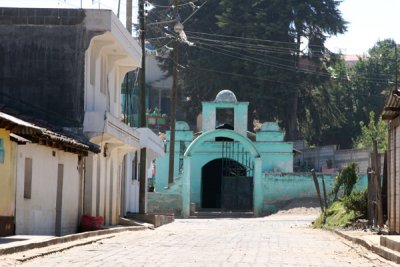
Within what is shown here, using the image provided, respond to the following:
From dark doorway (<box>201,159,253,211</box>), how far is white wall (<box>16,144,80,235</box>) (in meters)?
27.7

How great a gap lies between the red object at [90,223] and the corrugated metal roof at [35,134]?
3.10m

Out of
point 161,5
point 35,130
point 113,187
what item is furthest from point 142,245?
point 161,5

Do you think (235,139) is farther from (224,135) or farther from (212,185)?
(212,185)

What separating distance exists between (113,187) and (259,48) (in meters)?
33.9

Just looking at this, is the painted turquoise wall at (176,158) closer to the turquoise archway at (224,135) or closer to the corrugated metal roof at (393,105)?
the turquoise archway at (224,135)

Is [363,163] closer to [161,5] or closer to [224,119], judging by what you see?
[224,119]

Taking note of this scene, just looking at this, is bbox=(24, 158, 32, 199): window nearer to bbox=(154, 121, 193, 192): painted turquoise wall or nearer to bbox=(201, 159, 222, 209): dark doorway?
bbox=(154, 121, 193, 192): painted turquoise wall

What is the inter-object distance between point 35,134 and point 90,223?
273 inches

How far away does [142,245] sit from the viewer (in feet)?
67.4

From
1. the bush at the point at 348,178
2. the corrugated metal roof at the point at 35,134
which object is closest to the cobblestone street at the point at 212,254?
the corrugated metal roof at the point at 35,134

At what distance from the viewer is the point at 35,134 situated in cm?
2058

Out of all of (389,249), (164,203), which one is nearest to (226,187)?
(164,203)

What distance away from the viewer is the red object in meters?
26.8

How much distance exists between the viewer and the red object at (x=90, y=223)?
2683cm
